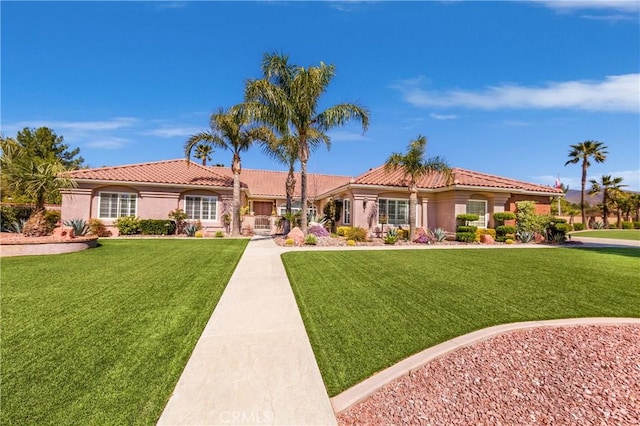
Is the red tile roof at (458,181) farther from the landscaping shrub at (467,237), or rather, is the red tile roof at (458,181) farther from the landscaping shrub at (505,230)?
the landscaping shrub at (467,237)

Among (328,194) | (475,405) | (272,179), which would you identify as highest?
(272,179)

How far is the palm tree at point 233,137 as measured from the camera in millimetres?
18938

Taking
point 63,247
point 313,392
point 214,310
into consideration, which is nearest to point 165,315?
point 214,310

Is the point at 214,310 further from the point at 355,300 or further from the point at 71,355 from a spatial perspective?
Answer: the point at 355,300

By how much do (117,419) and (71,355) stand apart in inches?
65.1

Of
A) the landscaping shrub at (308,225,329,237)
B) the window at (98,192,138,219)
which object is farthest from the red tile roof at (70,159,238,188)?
the landscaping shrub at (308,225,329,237)

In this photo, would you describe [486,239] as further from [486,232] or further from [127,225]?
[127,225]

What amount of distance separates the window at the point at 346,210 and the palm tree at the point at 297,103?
5.86m

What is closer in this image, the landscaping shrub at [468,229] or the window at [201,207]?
the landscaping shrub at [468,229]

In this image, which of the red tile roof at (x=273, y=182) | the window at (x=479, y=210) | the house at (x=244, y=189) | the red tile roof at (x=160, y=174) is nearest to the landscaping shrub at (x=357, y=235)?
the house at (x=244, y=189)

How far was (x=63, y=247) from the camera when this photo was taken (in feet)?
36.3

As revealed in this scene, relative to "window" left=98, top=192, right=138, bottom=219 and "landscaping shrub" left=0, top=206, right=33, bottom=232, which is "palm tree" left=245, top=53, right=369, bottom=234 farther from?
"landscaping shrub" left=0, top=206, right=33, bottom=232

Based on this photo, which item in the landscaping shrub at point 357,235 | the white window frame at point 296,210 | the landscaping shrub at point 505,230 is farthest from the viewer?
the white window frame at point 296,210

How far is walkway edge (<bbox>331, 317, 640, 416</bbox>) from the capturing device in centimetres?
285
